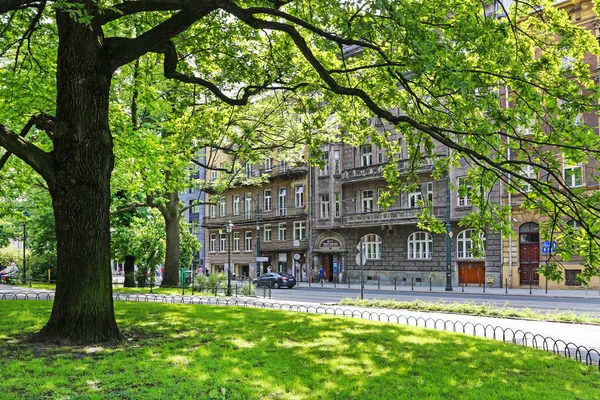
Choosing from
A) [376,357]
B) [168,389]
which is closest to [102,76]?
[168,389]

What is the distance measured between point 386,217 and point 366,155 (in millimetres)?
6421

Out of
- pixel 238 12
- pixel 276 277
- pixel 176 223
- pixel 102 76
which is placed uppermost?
pixel 238 12

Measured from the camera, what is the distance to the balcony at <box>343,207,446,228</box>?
3753 centimetres

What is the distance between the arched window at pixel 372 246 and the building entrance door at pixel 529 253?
11508 mm

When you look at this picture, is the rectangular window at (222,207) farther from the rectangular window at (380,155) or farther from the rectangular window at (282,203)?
the rectangular window at (380,155)

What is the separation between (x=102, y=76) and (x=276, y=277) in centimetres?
3199

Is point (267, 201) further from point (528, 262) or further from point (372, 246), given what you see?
point (528, 262)

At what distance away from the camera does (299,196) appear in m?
51.1

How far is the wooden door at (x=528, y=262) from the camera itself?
33.7m

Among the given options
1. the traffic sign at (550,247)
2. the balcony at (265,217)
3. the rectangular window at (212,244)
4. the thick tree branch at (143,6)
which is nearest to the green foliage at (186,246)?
the balcony at (265,217)

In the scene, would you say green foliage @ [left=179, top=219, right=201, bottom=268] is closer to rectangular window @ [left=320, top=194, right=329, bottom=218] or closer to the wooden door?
rectangular window @ [left=320, top=194, right=329, bottom=218]

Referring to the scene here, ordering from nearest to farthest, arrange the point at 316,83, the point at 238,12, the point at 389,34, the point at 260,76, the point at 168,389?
the point at 168,389 < the point at 389,34 < the point at 238,12 < the point at 316,83 < the point at 260,76

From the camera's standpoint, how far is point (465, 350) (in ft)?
30.7

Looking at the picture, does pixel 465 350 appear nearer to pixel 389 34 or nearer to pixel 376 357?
pixel 376 357
